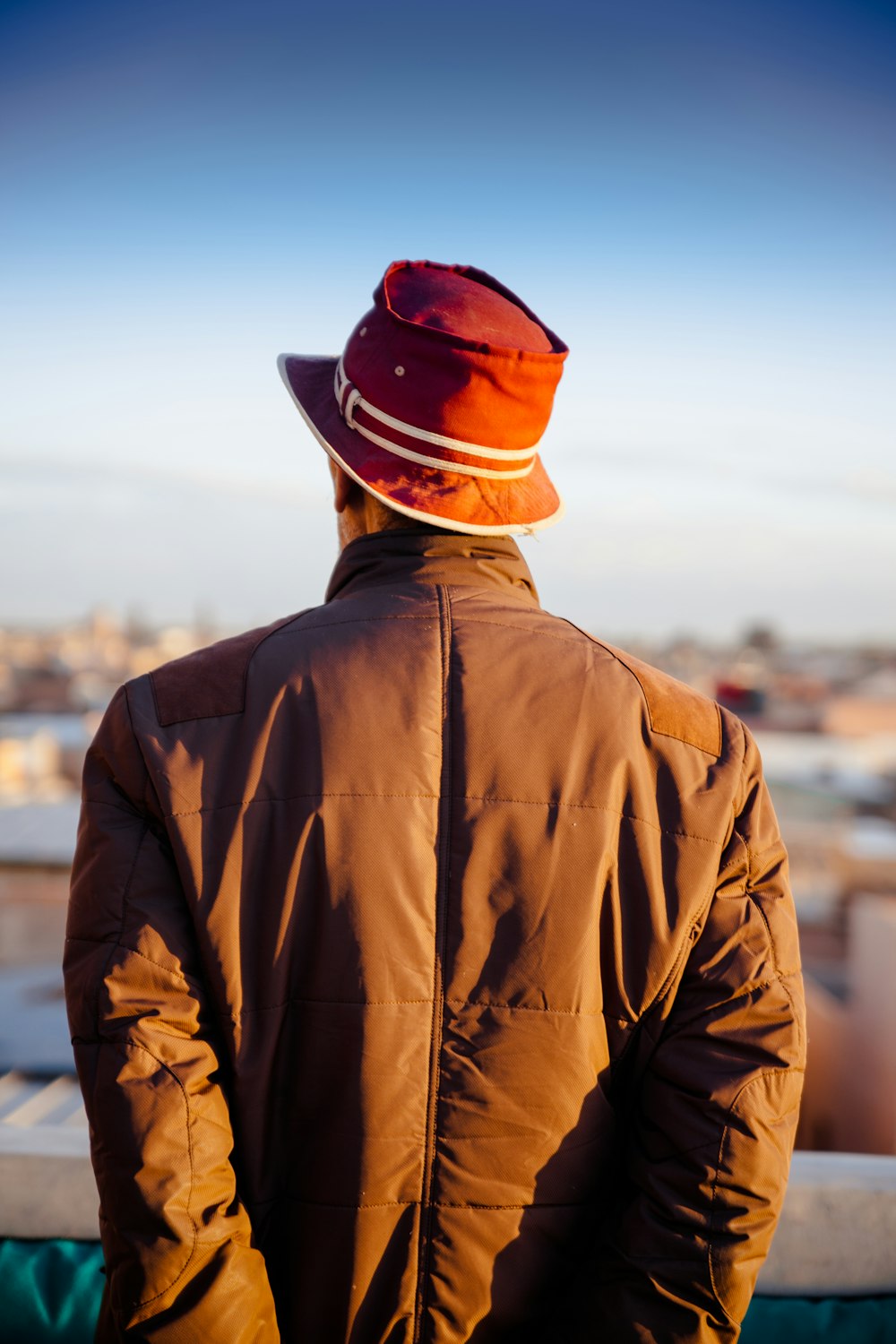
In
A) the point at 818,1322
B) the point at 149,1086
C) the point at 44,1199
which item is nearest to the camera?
the point at 149,1086

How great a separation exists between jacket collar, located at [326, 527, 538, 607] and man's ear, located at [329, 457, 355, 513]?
100mm

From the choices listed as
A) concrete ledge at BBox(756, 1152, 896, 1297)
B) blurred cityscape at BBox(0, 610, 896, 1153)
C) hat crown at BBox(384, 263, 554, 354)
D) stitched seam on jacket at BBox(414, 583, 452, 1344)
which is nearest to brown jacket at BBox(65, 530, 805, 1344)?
stitched seam on jacket at BBox(414, 583, 452, 1344)

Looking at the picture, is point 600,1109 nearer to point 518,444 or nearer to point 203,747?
point 203,747

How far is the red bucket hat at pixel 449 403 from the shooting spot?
1.17 metres

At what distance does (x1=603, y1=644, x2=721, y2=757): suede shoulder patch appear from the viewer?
1.17 m

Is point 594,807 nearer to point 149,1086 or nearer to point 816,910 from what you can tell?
point 149,1086

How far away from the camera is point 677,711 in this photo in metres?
1.18

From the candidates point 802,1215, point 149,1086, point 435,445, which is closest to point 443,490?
point 435,445

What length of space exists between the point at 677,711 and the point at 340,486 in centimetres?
55

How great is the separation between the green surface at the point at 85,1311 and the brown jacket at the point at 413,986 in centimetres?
124

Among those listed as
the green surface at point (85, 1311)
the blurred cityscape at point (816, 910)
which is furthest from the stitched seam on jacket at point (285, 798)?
the blurred cityscape at point (816, 910)

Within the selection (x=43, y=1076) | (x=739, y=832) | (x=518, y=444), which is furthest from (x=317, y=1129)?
(x=43, y=1076)

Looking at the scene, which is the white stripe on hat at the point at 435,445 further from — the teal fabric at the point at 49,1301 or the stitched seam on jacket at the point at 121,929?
the teal fabric at the point at 49,1301

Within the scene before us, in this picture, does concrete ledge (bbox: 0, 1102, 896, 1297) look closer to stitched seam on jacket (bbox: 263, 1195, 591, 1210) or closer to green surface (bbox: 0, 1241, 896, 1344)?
green surface (bbox: 0, 1241, 896, 1344)
